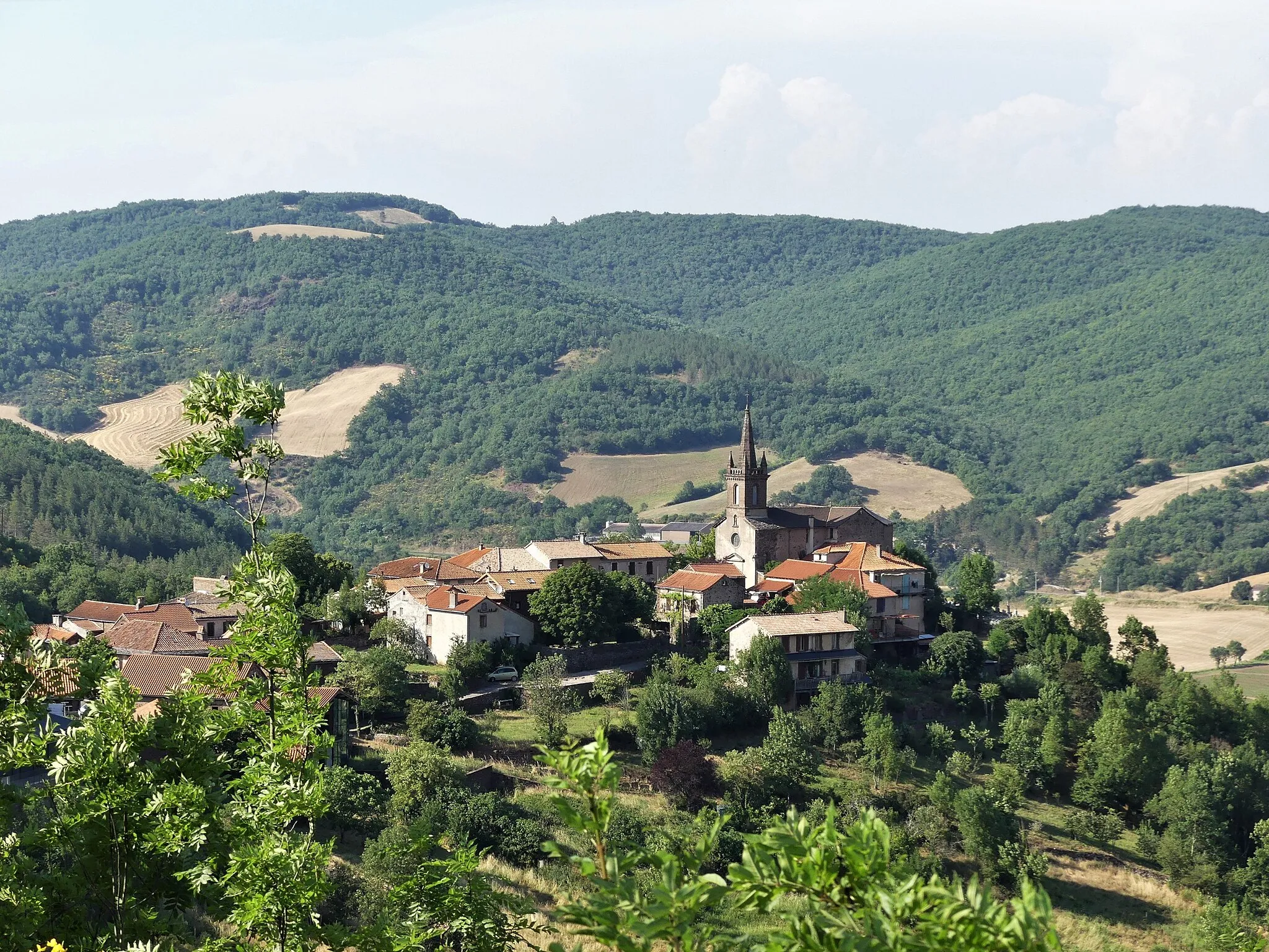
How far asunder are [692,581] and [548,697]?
55.6ft

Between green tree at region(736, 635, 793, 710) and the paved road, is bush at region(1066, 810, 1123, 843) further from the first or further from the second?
the paved road

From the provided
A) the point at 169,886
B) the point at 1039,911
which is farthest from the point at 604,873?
the point at 169,886

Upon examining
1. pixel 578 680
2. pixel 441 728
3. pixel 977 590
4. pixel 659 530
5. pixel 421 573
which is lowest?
pixel 659 530

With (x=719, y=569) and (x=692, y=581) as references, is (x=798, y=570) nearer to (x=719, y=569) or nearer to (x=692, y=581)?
(x=719, y=569)

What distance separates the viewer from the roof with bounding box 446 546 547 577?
250 ft

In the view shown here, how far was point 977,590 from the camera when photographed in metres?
79.2

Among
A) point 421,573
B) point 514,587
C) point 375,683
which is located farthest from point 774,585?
point 375,683

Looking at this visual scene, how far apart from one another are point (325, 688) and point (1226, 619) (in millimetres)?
124414

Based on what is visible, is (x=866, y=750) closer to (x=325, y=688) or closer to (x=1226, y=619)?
(x=325, y=688)

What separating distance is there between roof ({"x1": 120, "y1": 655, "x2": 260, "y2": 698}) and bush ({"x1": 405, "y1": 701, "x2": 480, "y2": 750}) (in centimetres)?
693

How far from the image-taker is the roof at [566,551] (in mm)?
77188

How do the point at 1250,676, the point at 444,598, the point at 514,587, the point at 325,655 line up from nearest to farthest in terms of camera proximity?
the point at 325,655
the point at 444,598
the point at 514,587
the point at 1250,676

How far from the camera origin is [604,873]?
376 inches

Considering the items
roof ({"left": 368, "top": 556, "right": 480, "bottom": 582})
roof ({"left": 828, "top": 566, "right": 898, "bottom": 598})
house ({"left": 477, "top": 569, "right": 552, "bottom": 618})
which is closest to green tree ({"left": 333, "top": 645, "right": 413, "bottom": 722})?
house ({"left": 477, "top": 569, "right": 552, "bottom": 618})
